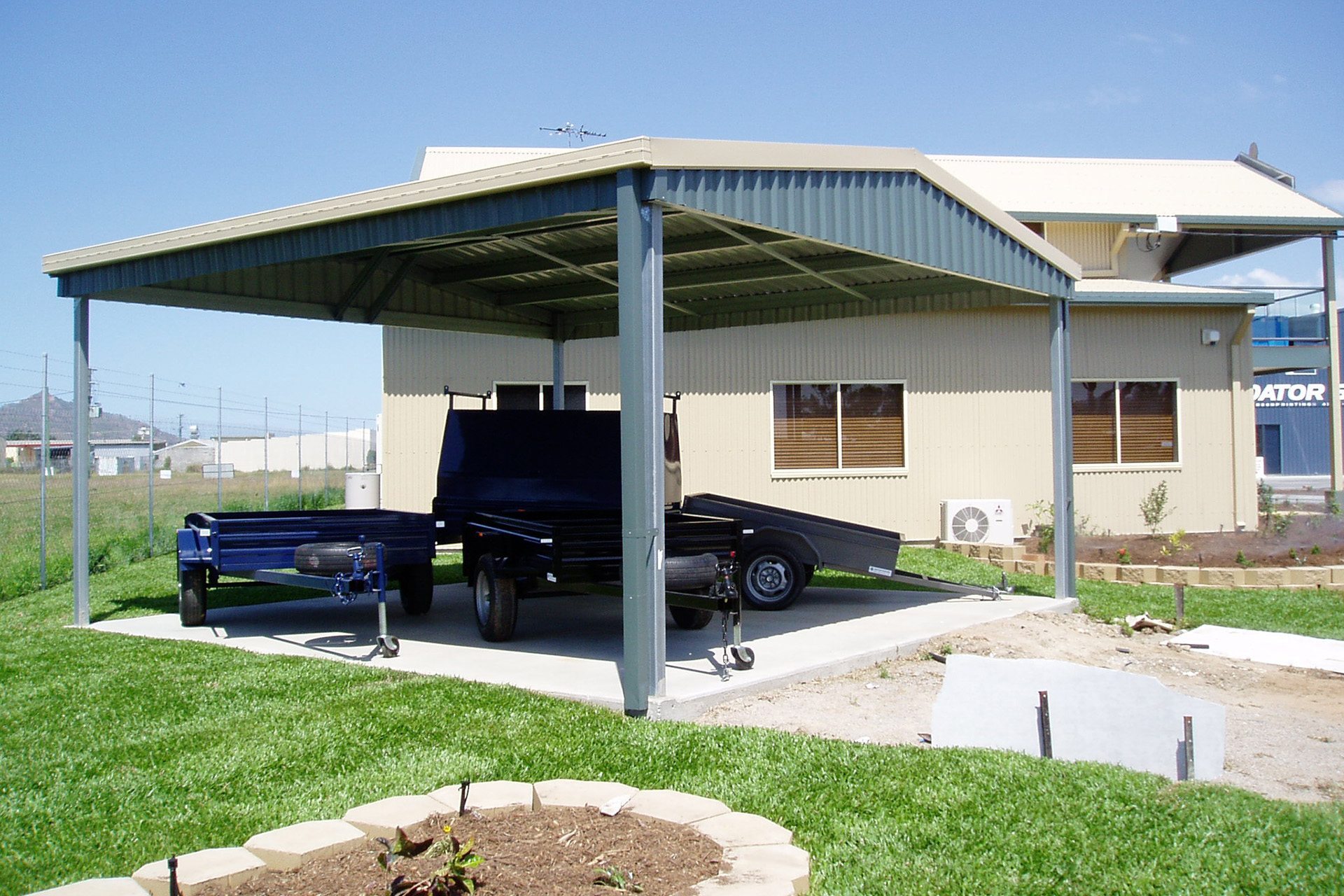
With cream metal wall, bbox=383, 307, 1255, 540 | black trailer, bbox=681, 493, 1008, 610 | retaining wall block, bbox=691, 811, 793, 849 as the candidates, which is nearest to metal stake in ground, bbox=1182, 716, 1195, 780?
retaining wall block, bbox=691, 811, 793, 849

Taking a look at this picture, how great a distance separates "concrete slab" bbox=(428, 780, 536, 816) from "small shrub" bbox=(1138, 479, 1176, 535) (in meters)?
16.1

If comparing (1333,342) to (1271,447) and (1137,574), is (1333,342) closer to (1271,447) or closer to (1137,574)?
(1137,574)

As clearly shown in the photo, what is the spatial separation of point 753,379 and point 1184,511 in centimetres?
781

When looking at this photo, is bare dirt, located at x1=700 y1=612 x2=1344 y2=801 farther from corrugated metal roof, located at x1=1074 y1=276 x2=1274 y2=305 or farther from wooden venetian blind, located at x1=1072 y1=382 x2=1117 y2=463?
corrugated metal roof, located at x1=1074 y1=276 x2=1274 y2=305

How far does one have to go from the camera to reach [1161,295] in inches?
746

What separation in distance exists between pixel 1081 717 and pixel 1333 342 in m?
17.6

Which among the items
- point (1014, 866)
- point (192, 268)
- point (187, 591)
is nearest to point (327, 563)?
point (187, 591)

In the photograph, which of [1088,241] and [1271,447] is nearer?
[1088,241]

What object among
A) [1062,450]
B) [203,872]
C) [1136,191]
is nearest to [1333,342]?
[1136,191]

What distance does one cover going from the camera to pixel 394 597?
14094mm

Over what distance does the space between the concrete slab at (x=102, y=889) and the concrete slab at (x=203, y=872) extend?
8 centimetres

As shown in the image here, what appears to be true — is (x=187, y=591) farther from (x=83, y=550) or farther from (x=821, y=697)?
Answer: (x=821, y=697)

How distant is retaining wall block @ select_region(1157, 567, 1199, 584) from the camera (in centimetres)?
1502

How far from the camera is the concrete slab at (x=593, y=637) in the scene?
858 centimetres
